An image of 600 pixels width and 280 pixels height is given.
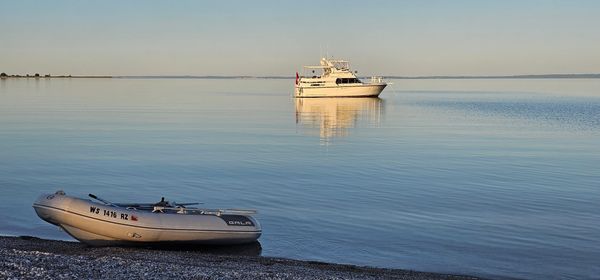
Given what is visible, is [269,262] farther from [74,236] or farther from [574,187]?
[574,187]

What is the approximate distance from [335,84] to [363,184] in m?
68.7

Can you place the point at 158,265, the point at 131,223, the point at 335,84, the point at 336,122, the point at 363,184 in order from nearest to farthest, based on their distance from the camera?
the point at 158,265 → the point at 131,223 → the point at 363,184 → the point at 336,122 → the point at 335,84

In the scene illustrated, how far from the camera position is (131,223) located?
45.7 ft

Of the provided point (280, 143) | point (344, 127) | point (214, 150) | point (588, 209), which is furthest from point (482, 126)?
point (588, 209)

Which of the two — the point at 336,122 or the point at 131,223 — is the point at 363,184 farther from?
the point at 336,122

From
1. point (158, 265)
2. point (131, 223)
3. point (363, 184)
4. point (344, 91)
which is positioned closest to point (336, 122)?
point (363, 184)

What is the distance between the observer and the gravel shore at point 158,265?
10070 millimetres

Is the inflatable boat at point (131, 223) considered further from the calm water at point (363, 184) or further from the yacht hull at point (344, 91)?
the yacht hull at point (344, 91)

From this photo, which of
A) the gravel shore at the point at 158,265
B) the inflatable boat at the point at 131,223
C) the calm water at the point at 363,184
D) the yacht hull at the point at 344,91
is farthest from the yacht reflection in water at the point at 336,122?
the yacht hull at the point at 344,91

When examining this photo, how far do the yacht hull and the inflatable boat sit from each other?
76.8m

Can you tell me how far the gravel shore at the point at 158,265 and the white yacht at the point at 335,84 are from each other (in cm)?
7520

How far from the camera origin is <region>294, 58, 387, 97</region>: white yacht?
294 feet

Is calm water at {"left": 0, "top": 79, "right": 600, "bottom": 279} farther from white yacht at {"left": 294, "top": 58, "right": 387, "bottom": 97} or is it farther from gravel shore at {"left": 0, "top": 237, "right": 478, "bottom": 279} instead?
white yacht at {"left": 294, "top": 58, "right": 387, "bottom": 97}

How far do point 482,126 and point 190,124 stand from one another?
1905cm
